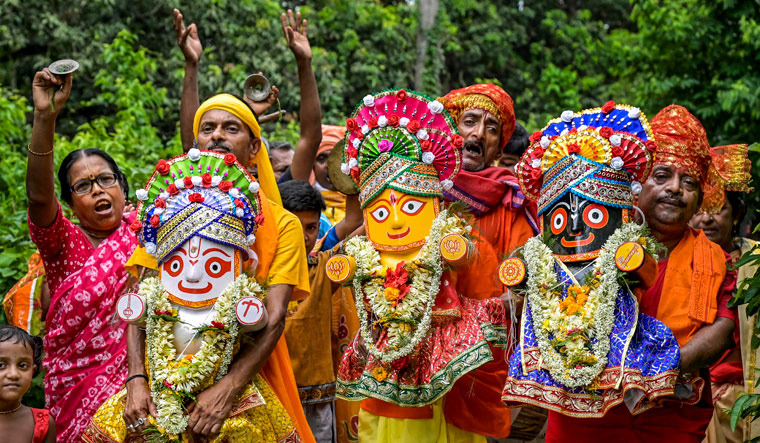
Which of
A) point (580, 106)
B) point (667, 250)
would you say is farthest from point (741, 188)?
point (580, 106)

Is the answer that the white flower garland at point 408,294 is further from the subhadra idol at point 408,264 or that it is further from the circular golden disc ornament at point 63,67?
the circular golden disc ornament at point 63,67

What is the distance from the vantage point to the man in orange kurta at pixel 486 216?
197 inches

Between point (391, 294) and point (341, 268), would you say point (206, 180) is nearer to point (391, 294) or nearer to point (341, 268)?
point (341, 268)

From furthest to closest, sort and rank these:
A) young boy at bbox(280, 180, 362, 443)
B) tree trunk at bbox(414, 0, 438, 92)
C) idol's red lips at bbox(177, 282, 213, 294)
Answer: tree trunk at bbox(414, 0, 438, 92) → young boy at bbox(280, 180, 362, 443) → idol's red lips at bbox(177, 282, 213, 294)

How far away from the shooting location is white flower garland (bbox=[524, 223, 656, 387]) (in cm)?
434

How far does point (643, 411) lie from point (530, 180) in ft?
4.32

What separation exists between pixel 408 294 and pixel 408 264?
0.16m

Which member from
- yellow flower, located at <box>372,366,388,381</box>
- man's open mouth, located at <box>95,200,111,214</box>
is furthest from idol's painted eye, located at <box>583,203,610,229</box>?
man's open mouth, located at <box>95,200,111,214</box>

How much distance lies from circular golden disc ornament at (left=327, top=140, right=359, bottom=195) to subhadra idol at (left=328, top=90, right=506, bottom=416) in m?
0.34

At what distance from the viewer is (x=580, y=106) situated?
17391 mm

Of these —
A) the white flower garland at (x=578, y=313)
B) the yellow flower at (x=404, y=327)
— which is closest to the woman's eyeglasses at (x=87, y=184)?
the yellow flower at (x=404, y=327)

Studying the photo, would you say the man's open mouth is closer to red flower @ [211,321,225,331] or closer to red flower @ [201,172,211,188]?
Answer: red flower @ [201,172,211,188]

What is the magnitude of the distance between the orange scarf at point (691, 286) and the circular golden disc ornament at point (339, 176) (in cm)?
185

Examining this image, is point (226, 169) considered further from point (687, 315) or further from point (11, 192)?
point (11, 192)
